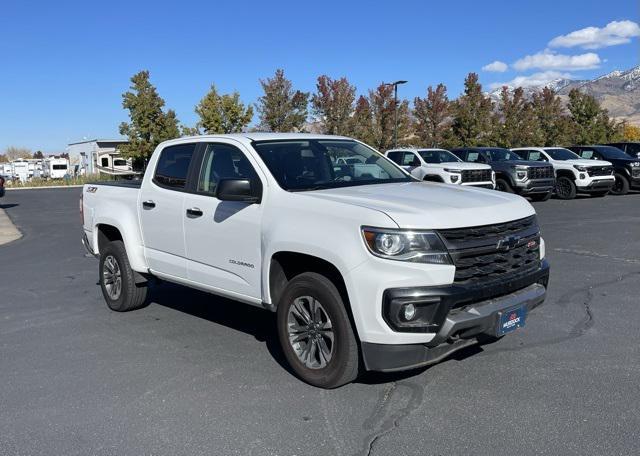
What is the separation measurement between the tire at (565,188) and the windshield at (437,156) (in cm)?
391

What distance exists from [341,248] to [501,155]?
17846mm

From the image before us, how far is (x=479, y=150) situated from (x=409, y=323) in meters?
18.1

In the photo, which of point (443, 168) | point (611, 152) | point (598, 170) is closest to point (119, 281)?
point (443, 168)

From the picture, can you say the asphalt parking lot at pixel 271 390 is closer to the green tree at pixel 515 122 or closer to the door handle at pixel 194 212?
the door handle at pixel 194 212

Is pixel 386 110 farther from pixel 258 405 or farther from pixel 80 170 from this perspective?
pixel 80 170

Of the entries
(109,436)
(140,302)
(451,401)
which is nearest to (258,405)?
(109,436)

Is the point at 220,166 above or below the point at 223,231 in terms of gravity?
above

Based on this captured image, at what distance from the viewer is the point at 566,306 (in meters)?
6.41

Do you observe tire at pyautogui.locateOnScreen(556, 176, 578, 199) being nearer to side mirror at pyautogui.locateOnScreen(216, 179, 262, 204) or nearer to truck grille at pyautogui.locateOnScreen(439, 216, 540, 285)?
truck grille at pyautogui.locateOnScreen(439, 216, 540, 285)

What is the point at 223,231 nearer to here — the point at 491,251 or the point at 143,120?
the point at 491,251

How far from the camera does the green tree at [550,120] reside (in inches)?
1646

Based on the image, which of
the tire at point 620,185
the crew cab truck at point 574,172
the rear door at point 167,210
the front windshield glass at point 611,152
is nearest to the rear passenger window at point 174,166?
the rear door at point 167,210

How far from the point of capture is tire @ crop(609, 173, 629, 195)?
843 inches

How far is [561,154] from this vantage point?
21.2 meters
